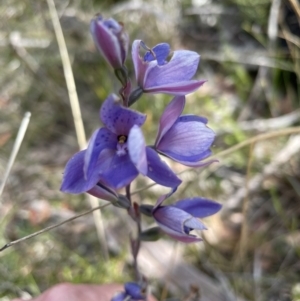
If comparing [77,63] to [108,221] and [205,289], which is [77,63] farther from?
[205,289]

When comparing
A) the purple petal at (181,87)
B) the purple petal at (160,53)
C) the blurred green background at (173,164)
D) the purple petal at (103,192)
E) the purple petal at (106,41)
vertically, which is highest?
the purple petal at (106,41)

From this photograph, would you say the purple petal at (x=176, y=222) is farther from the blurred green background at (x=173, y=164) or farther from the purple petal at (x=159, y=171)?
the blurred green background at (x=173, y=164)

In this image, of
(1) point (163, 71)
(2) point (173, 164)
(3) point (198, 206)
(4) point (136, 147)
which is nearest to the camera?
(4) point (136, 147)

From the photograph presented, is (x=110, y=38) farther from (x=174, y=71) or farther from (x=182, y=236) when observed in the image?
(x=182, y=236)

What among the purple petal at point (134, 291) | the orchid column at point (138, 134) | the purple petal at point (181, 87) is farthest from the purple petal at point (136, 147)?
the purple petal at point (134, 291)

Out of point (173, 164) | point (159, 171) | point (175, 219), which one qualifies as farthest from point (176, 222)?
point (173, 164)

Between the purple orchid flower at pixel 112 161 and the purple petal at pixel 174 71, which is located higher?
the purple petal at pixel 174 71

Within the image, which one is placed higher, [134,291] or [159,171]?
[159,171]
